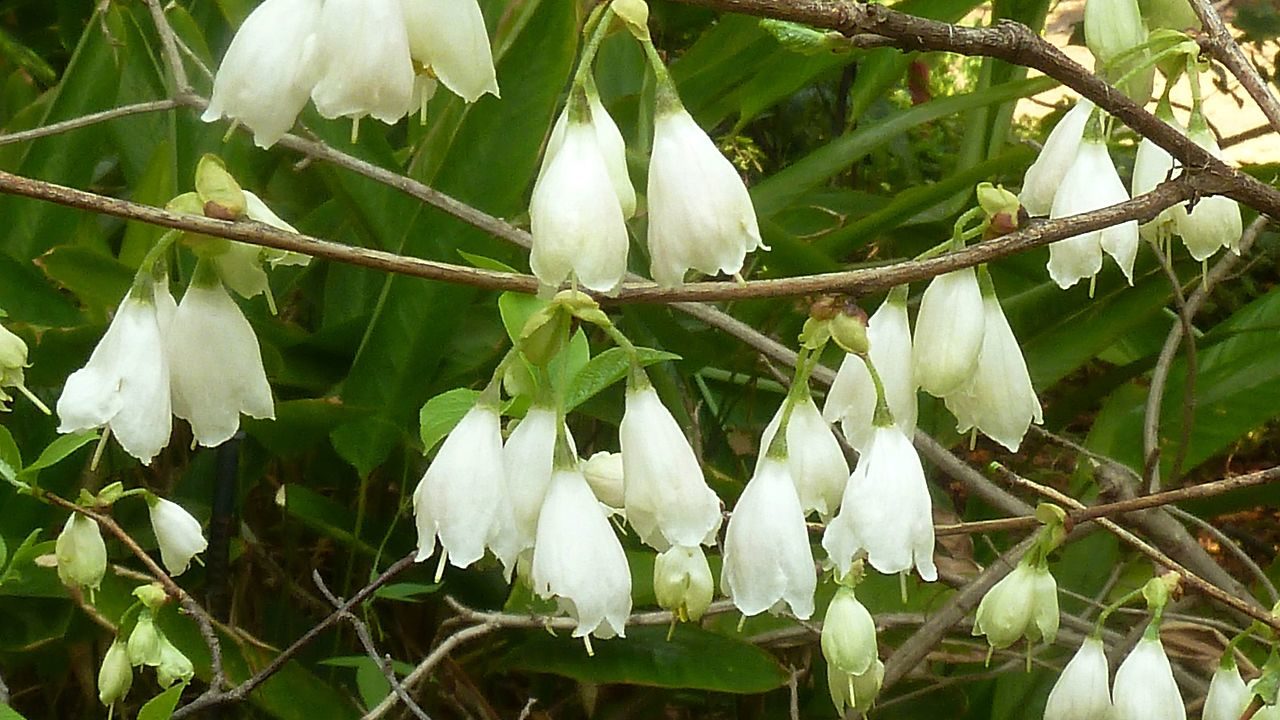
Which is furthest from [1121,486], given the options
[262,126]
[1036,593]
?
[262,126]

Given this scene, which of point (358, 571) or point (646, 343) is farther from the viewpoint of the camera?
point (358, 571)

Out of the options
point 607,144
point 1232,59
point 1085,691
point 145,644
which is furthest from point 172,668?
point 1232,59

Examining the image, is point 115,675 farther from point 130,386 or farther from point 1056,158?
point 1056,158

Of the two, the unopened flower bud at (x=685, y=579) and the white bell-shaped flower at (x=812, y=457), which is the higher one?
the white bell-shaped flower at (x=812, y=457)

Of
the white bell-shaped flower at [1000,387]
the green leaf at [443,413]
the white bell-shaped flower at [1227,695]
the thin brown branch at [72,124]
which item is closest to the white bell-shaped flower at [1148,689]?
the white bell-shaped flower at [1227,695]

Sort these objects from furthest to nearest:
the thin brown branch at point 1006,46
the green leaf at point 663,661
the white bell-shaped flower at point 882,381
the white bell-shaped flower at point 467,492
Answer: the green leaf at point 663,661
the white bell-shaped flower at point 882,381
the white bell-shaped flower at point 467,492
the thin brown branch at point 1006,46

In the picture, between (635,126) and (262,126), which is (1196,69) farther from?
(635,126)

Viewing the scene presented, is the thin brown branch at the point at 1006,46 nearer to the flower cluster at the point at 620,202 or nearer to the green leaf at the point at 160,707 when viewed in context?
the flower cluster at the point at 620,202
